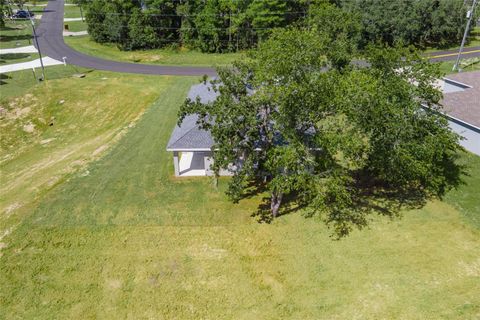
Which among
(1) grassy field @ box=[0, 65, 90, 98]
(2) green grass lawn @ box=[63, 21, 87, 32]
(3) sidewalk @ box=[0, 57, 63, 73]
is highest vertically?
(2) green grass lawn @ box=[63, 21, 87, 32]

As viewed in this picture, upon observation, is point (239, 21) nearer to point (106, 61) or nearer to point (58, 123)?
point (106, 61)

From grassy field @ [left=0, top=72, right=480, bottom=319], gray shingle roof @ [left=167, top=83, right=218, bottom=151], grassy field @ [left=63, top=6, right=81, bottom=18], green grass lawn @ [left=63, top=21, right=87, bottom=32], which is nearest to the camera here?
grassy field @ [left=0, top=72, right=480, bottom=319]

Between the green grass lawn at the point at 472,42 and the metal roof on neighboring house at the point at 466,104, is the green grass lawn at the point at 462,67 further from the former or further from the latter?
the metal roof on neighboring house at the point at 466,104

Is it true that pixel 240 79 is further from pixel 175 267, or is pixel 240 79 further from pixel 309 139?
pixel 175 267

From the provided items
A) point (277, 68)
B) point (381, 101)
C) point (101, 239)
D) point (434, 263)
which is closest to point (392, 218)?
point (434, 263)

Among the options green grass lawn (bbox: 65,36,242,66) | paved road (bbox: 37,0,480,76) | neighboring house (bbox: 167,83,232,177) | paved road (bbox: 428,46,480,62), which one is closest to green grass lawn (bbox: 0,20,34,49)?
paved road (bbox: 37,0,480,76)

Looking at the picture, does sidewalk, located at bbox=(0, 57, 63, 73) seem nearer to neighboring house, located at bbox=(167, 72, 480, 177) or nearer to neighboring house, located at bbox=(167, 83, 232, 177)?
neighboring house, located at bbox=(167, 72, 480, 177)

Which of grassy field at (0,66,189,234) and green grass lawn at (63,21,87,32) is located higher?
green grass lawn at (63,21,87,32)

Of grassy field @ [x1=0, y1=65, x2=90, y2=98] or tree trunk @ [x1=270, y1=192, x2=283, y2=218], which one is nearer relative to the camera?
tree trunk @ [x1=270, y1=192, x2=283, y2=218]
